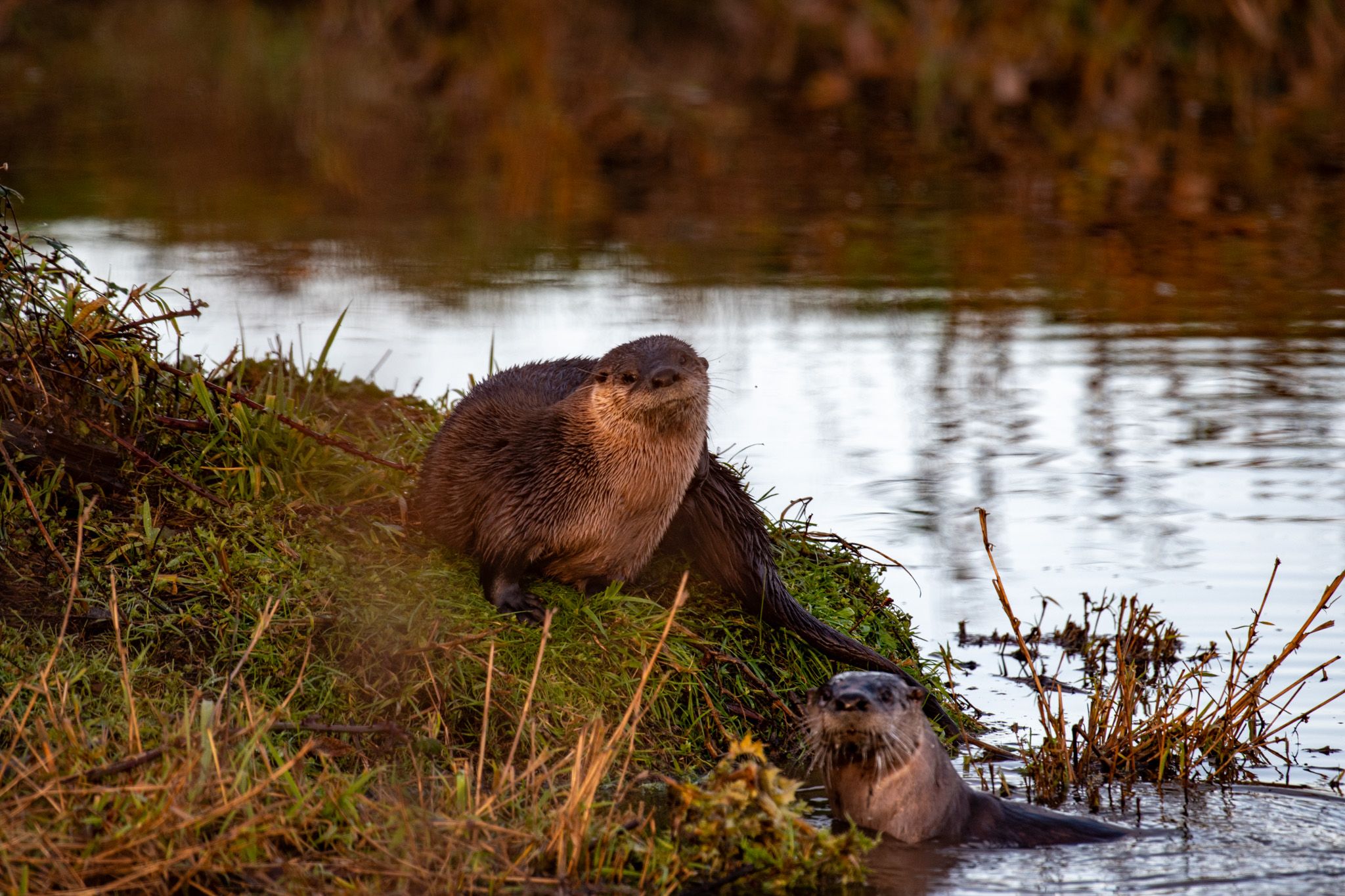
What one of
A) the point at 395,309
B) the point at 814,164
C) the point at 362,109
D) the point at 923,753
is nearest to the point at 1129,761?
the point at 923,753

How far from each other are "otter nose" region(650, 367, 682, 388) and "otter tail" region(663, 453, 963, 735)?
337 millimetres

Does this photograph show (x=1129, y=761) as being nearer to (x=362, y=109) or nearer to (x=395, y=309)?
(x=395, y=309)

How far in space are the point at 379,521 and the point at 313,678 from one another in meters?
0.68

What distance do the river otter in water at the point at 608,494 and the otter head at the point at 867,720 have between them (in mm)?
369

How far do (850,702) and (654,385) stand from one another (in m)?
0.95

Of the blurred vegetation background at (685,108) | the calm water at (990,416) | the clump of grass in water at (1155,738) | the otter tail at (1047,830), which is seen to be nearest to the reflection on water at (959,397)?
the calm water at (990,416)

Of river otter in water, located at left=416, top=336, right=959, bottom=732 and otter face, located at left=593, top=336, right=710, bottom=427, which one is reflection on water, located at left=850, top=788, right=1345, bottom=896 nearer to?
river otter in water, located at left=416, top=336, right=959, bottom=732

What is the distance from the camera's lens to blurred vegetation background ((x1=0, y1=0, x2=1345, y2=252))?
38.1ft

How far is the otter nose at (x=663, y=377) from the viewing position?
398 cm

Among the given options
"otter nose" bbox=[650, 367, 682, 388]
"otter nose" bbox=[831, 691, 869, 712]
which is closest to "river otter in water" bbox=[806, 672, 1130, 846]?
"otter nose" bbox=[831, 691, 869, 712]

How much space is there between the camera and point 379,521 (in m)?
4.41

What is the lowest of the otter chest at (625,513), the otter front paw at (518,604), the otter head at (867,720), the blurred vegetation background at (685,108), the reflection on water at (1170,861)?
the reflection on water at (1170,861)

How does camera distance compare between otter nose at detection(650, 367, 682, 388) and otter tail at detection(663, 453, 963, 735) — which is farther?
otter tail at detection(663, 453, 963, 735)

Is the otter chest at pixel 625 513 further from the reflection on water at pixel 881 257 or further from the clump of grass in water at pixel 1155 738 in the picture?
the clump of grass in water at pixel 1155 738
